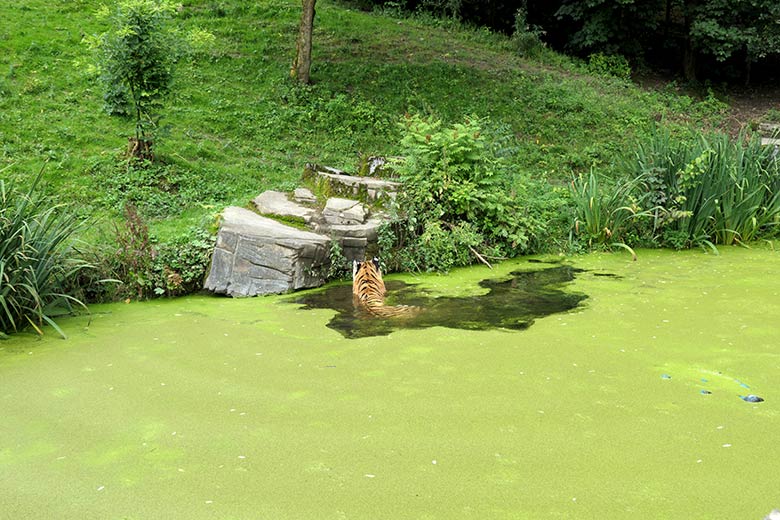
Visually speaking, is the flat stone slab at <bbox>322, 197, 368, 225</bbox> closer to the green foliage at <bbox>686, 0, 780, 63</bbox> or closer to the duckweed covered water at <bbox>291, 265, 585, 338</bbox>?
the duckweed covered water at <bbox>291, 265, 585, 338</bbox>

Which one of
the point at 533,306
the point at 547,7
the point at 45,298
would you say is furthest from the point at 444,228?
the point at 547,7

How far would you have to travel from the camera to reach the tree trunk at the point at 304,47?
12.7 metres

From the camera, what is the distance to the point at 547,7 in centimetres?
1989

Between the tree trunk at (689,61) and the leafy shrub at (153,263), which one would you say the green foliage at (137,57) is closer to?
the leafy shrub at (153,263)

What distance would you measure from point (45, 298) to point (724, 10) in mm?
16749

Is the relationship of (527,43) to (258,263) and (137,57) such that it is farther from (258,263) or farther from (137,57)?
(258,263)

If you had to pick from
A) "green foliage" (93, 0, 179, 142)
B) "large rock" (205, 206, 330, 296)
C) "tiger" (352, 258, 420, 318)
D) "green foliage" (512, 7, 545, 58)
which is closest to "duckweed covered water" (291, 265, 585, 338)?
"tiger" (352, 258, 420, 318)

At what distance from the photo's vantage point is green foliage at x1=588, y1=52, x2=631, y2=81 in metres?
17.1

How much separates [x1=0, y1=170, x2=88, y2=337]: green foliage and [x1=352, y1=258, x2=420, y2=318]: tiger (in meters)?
2.16

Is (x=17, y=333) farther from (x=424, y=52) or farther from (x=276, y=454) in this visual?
(x=424, y=52)

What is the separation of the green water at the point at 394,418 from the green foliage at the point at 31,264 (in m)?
0.22

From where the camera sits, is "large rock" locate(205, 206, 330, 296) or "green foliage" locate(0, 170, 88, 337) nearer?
"green foliage" locate(0, 170, 88, 337)

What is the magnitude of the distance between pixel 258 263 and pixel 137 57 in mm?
3921

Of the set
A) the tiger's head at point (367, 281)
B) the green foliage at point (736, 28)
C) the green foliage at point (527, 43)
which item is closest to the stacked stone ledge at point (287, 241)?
the tiger's head at point (367, 281)
